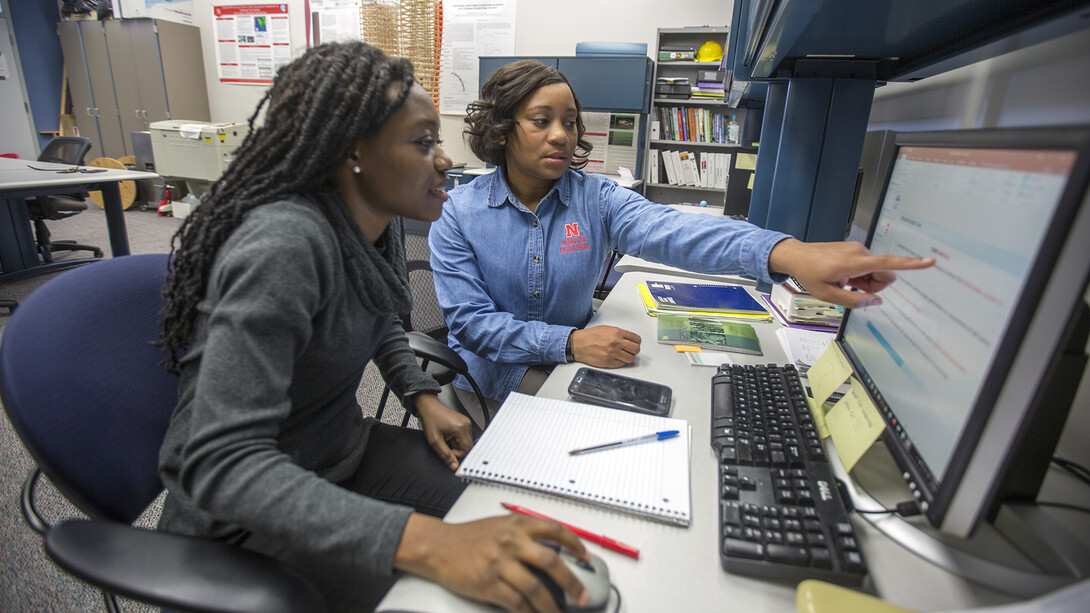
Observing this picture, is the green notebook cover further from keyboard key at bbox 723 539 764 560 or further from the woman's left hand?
keyboard key at bbox 723 539 764 560

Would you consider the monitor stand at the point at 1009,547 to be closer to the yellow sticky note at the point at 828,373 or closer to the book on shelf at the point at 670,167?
the yellow sticky note at the point at 828,373

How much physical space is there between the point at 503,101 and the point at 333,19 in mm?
5151

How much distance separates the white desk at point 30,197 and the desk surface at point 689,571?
3.52m

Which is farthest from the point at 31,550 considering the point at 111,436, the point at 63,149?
the point at 63,149

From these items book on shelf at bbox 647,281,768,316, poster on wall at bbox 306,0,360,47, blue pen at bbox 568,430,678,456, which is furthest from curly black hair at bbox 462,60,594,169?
poster on wall at bbox 306,0,360,47

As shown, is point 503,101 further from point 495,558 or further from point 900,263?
point 495,558

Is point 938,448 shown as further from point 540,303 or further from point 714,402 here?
point 540,303

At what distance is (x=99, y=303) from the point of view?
29.2 inches

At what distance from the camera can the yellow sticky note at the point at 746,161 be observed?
2.55 meters

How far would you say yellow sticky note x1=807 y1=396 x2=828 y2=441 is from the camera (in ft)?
2.42

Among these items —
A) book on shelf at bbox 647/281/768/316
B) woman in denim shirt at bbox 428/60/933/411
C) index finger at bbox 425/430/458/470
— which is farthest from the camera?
book on shelf at bbox 647/281/768/316

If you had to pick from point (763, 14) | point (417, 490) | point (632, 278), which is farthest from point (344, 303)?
point (632, 278)

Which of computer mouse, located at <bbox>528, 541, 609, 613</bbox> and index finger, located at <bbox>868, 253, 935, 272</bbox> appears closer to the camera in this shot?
computer mouse, located at <bbox>528, 541, 609, 613</bbox>

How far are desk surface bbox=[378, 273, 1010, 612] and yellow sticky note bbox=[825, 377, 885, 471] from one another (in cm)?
8
